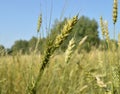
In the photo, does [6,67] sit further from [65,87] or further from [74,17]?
[74,17]

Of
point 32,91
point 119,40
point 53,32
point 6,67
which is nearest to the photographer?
point 32,91

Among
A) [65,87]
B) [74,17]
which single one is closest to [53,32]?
[74,17]

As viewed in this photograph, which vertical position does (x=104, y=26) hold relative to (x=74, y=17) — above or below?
above

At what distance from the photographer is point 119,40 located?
1444 millimetres

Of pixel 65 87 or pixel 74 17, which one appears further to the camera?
pixel 65 87

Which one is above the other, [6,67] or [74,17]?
[6,67]

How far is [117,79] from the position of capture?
133cm

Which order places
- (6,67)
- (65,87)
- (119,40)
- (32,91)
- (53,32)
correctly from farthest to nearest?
1. (6,67)
2. (65,87)
3. (119,40)
4. (53,32)
5. (32,91)

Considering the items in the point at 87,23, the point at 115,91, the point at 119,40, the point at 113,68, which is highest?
the point at 87,23

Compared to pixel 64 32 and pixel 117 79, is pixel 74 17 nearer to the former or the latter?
pixel 64 32

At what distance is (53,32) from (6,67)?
2.45m

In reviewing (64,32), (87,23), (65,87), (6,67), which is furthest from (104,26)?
(87,23)

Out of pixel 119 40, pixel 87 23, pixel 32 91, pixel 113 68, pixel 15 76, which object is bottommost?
pixel 32 91

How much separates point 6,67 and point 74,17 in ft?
8.33
